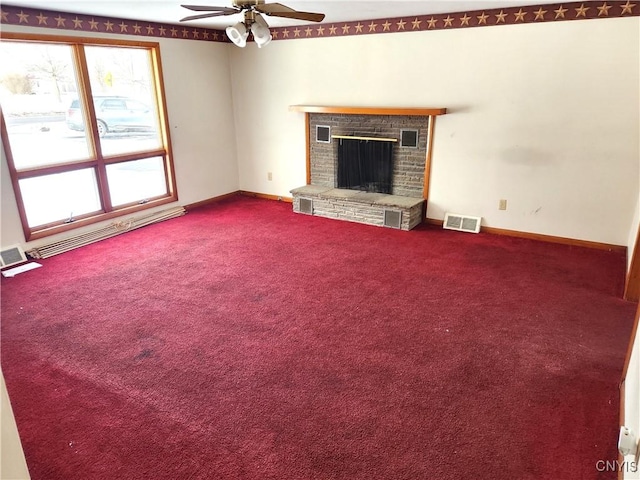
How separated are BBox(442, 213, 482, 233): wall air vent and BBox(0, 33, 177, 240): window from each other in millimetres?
3404

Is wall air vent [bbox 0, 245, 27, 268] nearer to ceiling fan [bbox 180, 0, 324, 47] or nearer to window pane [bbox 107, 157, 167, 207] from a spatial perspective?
window pane [bbox 107, 157, 167, 207]

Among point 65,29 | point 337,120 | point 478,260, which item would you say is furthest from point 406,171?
point 65,29

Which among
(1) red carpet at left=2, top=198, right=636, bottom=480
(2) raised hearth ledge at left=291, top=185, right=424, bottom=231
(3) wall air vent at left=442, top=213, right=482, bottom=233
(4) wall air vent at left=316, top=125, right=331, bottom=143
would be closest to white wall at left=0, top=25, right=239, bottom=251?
(2) raised hearth ledge at left=291, top=185, right=424, bottom=231

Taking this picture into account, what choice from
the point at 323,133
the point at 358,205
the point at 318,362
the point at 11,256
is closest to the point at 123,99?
the point at 11,256

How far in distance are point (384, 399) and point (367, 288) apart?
1308mm

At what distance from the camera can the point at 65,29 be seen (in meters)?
4.13

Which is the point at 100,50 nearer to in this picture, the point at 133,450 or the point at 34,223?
the point at 34,223

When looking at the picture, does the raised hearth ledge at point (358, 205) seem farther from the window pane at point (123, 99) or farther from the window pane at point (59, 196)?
the window pane at point (59, 196)

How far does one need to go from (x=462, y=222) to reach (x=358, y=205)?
1179 millimetres

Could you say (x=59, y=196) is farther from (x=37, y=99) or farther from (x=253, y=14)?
(x=253, y=14)

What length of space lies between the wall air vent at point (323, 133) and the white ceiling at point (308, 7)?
130 centimetres

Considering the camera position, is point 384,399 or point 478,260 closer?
point 384,399

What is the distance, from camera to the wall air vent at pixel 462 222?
15.9 feet

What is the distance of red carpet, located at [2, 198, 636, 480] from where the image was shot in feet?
6.48
